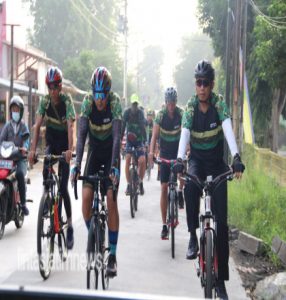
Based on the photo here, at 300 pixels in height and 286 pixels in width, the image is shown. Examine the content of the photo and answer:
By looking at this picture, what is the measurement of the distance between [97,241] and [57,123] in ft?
6.26

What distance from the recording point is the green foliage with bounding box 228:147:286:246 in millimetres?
7521

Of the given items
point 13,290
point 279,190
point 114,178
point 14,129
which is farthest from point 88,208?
point 279,190

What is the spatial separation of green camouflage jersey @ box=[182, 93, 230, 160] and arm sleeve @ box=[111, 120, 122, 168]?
0.65 m

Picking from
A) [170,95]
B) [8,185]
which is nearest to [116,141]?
[170,95]

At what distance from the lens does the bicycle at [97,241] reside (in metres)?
4.89

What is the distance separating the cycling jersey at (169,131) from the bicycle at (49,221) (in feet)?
6.71

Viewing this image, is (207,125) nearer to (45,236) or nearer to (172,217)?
(45,236)

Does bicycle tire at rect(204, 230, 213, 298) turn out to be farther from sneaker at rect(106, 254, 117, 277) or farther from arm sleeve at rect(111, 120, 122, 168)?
arm sleeve at rect(111, 120, 122, 168)

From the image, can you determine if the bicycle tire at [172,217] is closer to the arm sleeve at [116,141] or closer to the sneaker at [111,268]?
the sneaker at [111,268]

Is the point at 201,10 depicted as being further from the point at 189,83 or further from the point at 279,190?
the point at 189,83

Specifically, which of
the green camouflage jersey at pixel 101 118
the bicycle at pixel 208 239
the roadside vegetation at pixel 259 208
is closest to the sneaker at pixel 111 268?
the bicycle at pixel 208 239

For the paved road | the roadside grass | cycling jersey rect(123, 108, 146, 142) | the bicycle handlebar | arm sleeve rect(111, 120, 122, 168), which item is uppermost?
cycling jersey rect(123, 108, 146, 142)

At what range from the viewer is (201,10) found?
1211 inches

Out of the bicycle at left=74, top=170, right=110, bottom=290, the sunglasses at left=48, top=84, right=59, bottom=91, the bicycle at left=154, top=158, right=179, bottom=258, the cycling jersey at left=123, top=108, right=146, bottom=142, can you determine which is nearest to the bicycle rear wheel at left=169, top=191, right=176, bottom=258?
the bicycle at left=154, top=158, right=179, bottom=258
